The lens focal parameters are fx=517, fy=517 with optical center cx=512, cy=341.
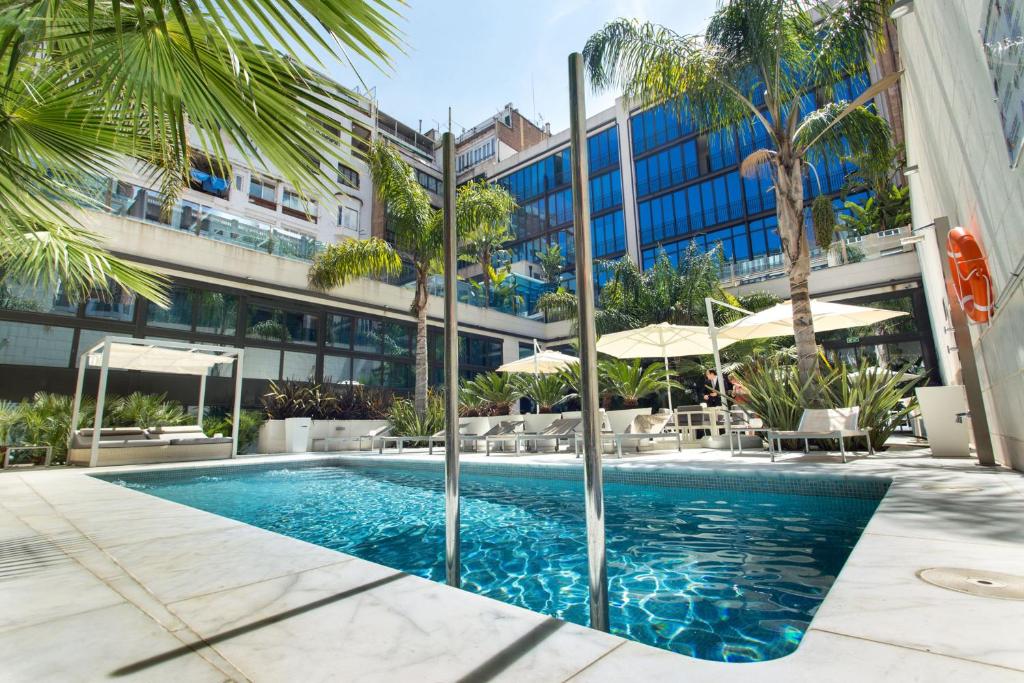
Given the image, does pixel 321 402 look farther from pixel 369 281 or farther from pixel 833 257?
pixel 833 257

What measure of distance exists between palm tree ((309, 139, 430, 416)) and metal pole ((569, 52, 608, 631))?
11635 mm

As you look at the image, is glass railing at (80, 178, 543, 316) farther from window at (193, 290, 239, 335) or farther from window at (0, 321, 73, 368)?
window at (0, 321, 73, 368)

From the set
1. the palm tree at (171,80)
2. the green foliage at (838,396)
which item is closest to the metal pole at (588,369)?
the palm tree at (171,80)

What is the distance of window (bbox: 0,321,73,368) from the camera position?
1058cm

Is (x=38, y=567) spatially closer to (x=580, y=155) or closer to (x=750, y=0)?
(x=580, y=155)

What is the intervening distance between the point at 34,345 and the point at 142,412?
262 cm

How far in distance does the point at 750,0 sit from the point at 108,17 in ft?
30.1

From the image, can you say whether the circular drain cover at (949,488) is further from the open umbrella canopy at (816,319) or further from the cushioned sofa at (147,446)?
the cushioned sofa at (147,446)

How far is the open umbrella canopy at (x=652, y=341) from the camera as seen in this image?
1116 centimetres

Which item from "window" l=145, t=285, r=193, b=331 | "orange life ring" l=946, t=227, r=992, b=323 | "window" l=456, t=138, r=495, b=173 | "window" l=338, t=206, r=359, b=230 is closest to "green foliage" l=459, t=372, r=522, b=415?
"window" l=145, t=285, r=193, b=331

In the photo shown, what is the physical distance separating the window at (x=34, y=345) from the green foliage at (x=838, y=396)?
45.3ft

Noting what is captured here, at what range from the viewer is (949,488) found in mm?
3838

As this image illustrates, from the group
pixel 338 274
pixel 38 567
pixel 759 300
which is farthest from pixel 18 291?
pixel 759 300

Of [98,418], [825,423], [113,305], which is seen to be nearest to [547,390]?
[825,423]
